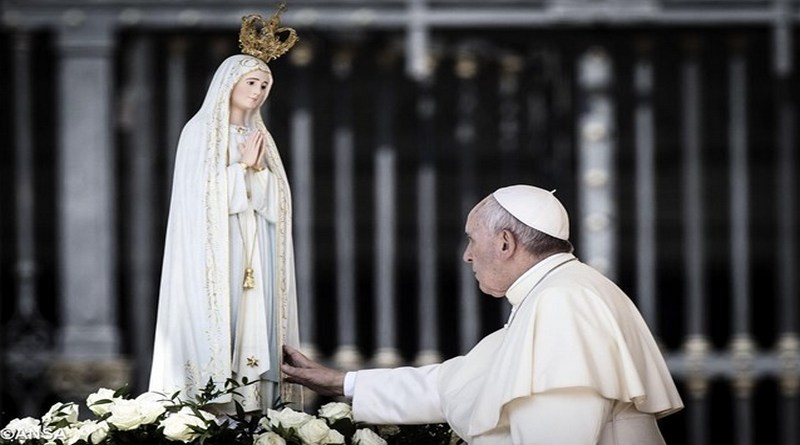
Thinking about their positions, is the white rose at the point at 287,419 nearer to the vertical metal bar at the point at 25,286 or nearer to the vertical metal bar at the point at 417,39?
the vertical metal bar at the point at 25,286

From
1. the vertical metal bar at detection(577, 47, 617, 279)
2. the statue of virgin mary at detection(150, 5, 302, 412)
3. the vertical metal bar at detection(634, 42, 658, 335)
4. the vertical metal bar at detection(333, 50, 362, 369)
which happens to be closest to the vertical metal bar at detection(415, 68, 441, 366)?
the vertical metal bar at detection(333, 50, 362, 369)

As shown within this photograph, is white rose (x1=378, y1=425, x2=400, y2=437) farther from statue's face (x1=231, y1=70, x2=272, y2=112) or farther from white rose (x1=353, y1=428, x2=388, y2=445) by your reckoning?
statue's face (x1=231, y1=70, x2=272, y2=112)

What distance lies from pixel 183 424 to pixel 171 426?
0.03 m

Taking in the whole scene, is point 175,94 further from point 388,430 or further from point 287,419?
point 287,419

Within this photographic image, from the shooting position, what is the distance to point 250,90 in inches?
201

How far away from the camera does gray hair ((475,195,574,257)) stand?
16.7 ft

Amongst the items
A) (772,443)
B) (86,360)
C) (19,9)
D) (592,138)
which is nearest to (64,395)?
(86,360)

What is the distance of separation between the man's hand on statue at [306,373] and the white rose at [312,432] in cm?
23

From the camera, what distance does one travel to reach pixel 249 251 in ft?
16.7

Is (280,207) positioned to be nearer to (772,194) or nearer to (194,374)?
(194,374)

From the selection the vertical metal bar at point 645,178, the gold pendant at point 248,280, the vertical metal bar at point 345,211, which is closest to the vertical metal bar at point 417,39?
the vertical metal bar at point 345,211

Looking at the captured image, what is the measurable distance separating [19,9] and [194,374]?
15.4 feet

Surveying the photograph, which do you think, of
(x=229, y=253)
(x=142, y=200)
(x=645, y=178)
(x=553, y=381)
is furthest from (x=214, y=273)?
(x=645, y=178)

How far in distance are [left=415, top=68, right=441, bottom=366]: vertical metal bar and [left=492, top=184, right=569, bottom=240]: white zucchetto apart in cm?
437
